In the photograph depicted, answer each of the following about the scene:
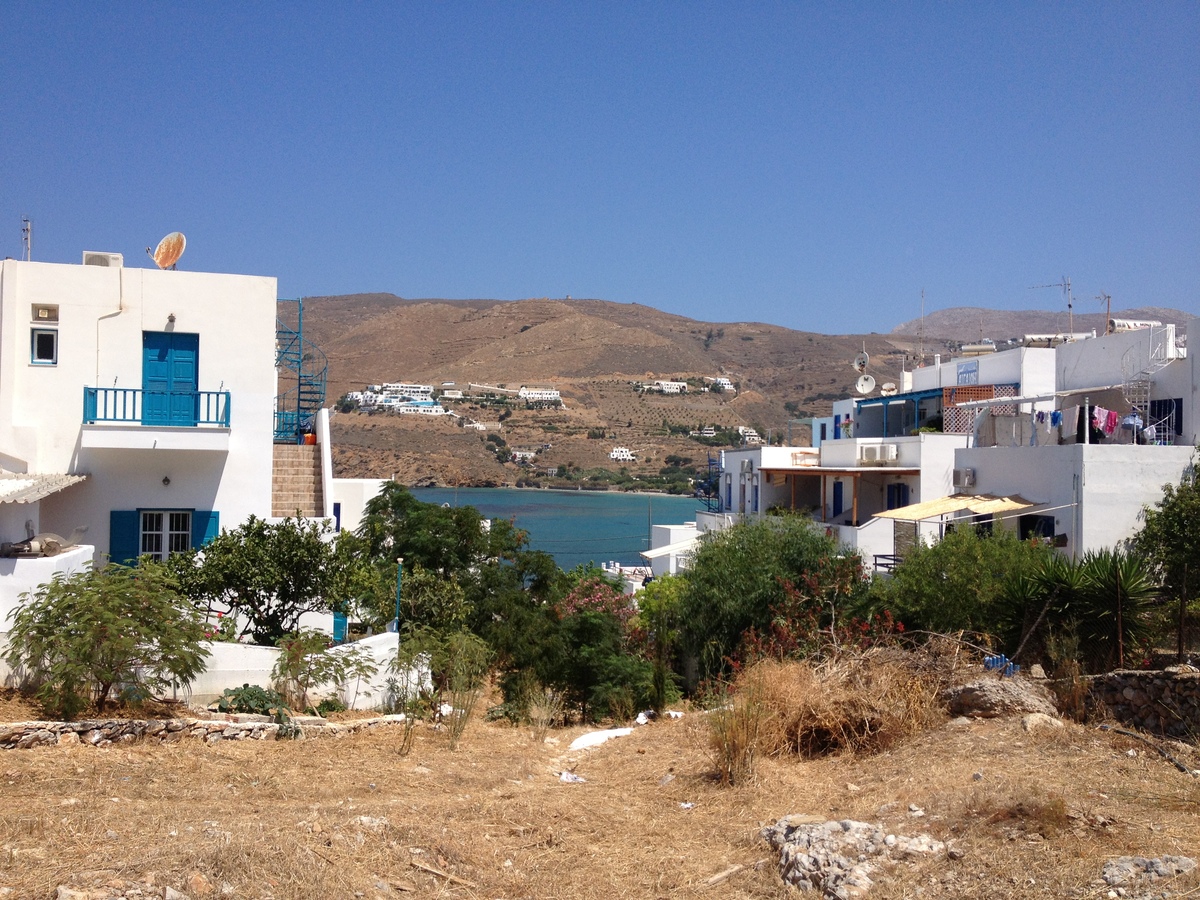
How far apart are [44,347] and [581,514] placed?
84978mm

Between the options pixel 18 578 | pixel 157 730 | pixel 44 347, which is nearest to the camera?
pixel 157 730

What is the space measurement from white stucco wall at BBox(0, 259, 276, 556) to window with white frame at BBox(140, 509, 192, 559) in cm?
18

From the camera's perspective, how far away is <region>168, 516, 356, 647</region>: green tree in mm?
14023

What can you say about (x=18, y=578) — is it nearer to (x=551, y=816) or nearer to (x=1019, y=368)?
(x=551, y=816)

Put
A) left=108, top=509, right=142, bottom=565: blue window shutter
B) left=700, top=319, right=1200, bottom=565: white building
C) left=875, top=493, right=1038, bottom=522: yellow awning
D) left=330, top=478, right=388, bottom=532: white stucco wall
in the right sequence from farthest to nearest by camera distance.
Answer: left=875, top=493, right=1038, bottom=522: yellow awning
left=330, top=478, right=388, bottom=532: white stucco wall
left=700, top=319, right=1200, bottom=565: white building
left=108, top=509, right=142, bottom=565: blue window shutter

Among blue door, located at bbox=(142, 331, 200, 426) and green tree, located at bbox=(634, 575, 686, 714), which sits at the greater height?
blue door, located at bbox=(142, 331, 200, 426)

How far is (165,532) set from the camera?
16.4 m

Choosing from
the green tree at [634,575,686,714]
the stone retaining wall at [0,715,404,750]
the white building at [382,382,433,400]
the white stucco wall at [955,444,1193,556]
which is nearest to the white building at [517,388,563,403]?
the white building at [382,382,433,400]

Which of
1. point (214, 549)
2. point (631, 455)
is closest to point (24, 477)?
point (214, 549)

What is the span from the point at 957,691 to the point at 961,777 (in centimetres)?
242

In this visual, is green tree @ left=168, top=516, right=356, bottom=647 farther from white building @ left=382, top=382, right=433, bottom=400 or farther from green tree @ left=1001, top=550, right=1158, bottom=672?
white building @ left=382, top=382, right=433, bottom=400

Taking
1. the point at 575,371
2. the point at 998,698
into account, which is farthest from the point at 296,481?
the point at 575,371

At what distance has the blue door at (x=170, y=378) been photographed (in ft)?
53.3

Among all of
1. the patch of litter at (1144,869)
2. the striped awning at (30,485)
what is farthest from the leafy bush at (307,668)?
the patch of litter at (1144,869)
